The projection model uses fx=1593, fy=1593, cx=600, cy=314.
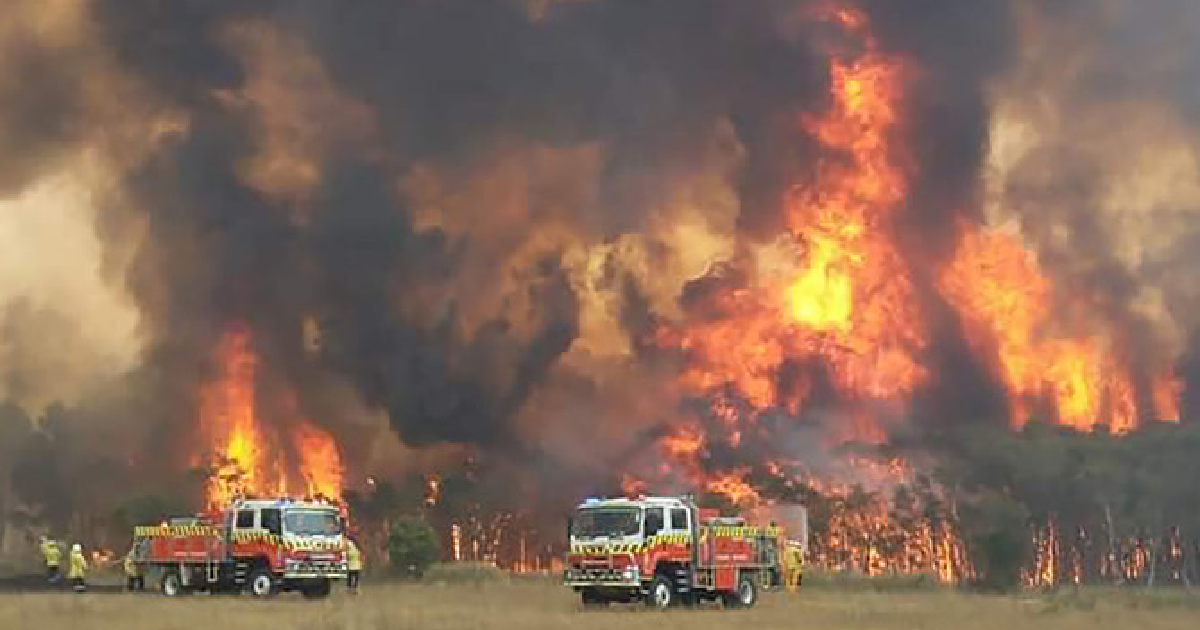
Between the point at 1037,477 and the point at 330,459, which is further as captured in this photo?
the point at 330,459

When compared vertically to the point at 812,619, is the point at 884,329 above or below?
above

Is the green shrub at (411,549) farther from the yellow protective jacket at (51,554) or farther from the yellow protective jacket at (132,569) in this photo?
the yellow protective jacket at (132,569)

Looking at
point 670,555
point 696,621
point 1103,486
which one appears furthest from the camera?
point 1103,486

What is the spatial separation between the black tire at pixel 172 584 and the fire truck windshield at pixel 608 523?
14200 mm

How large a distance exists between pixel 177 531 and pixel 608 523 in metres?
15.4

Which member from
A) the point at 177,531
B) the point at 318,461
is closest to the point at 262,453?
the point at 318,461

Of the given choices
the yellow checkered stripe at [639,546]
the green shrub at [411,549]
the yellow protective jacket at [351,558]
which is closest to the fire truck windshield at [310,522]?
the yellow protective jacket at [351,558]

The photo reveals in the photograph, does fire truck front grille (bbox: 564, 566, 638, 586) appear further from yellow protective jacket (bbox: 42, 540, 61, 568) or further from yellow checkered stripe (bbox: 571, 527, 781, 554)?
yellow protective jacket (bbox: 42, 540, 61, 568)

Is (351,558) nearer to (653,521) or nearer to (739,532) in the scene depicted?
(653,521)

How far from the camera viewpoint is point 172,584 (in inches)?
1854

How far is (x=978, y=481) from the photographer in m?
70.2

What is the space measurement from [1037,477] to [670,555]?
32432 mm

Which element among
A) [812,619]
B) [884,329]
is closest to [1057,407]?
[884,329]

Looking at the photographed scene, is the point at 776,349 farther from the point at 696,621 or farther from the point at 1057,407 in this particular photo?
the point at 696,621
